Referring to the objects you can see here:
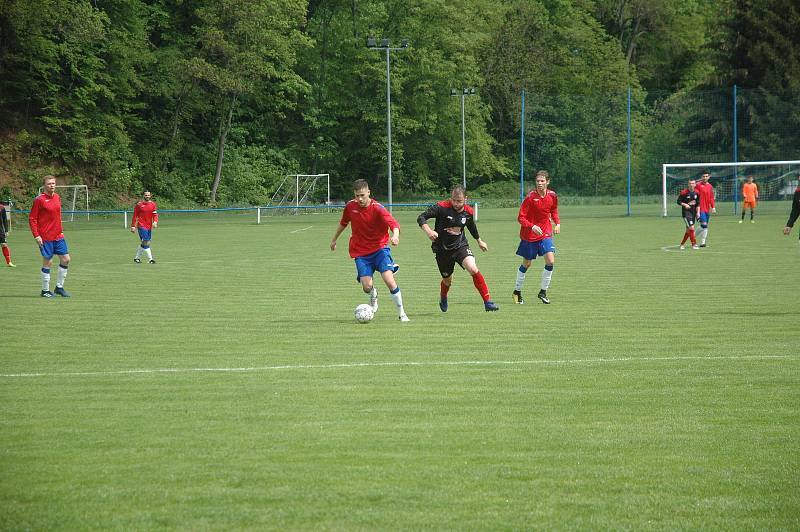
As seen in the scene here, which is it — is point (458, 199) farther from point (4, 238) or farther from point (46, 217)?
point (4, 238)

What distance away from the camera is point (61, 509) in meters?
5.90

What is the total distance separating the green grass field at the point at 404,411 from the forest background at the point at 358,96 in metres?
39.3

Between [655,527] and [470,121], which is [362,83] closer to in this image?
[470,121]

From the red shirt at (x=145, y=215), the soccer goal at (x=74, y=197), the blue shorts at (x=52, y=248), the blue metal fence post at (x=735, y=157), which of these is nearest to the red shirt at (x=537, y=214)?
the blue shorts at (x=52, y=248)

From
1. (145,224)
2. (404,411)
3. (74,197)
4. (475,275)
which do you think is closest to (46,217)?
(475,275)

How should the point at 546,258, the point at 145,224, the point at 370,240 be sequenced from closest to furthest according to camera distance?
the point at 370,240 → the point at 546,258 → the point at 145,224

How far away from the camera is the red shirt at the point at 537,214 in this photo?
16.7 meters

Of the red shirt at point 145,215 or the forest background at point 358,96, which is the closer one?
the red shirt at point 145,215

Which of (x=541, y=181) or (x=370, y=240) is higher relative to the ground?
(x=541, y=181)

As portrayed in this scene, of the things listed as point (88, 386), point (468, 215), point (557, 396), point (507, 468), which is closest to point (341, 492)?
point (507, 468)

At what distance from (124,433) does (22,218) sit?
1859 inches

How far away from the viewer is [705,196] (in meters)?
28.8

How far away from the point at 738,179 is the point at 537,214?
1519 inches

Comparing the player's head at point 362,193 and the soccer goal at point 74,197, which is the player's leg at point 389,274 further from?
the soccer goal at point 74,197
